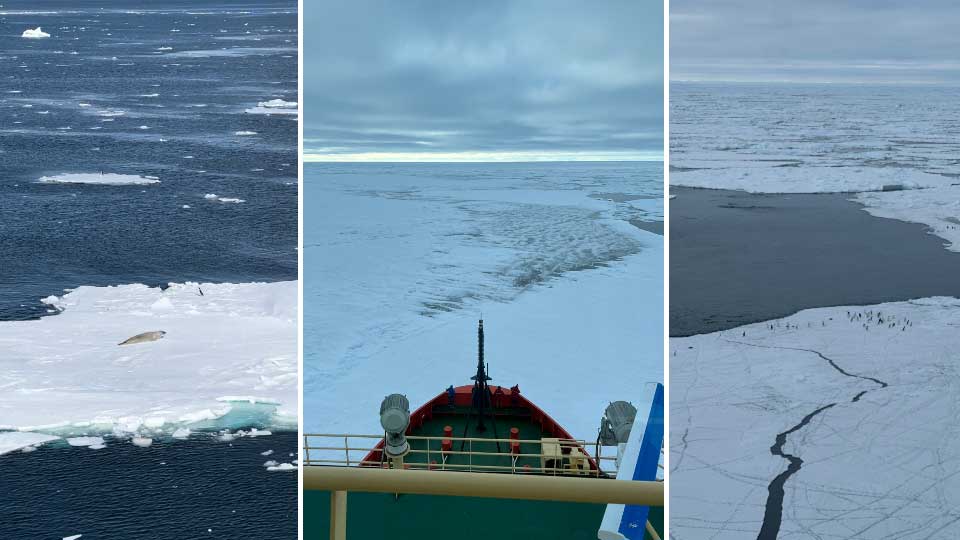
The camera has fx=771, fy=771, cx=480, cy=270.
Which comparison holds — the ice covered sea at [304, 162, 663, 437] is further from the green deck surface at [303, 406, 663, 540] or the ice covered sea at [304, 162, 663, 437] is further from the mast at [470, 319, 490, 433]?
the green deck surface at [303, 406, 663, 540]

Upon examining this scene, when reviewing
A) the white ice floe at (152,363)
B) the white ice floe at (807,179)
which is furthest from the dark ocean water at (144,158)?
the white ice floe at (807,179)

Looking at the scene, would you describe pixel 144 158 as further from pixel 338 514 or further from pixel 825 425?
pixel 338 514

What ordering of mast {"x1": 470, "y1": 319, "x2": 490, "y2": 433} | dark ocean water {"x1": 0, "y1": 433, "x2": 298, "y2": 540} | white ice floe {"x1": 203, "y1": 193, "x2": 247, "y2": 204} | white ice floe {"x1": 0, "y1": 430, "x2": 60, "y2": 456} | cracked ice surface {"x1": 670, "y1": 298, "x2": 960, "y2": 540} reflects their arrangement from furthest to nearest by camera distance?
white ice floe {"x1": 203, "y1": 193, "x2": 247, "y2": 204}, white ice floe {"x1": 0, "y1": 430, "x2": 60, "y2": 456}, dark ocean water {"x1": 0, "y1": 433, "x2": 298, "y2": 540}, mast {"x1": 470, "y1": 319, "x2": 490, "y2": 433}, cracked ice surface {"x1": 670, "y1": 298, "x2": 960, "y2": 540}

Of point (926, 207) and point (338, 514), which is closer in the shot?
point (338, 514)

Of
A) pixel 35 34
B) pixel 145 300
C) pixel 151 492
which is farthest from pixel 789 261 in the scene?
pixel 35 34

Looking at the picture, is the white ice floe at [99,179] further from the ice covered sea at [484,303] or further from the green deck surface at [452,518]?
the green deck surface at [452,518]

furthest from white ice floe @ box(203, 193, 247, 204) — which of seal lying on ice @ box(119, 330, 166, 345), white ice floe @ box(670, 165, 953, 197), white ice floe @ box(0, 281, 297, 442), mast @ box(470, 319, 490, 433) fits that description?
mast @ box(470, 319, 490, 433)

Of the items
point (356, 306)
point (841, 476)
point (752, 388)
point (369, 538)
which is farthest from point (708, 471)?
point (356, 306)
